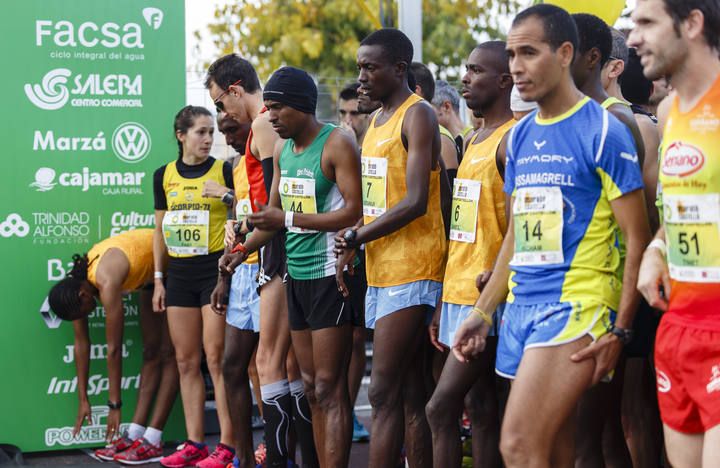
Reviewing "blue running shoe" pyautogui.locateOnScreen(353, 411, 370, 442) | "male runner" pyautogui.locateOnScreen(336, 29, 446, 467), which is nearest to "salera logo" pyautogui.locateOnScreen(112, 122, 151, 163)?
"blue running shoe" pyautogui.locateOnScreen(353, 411, 370, 442)

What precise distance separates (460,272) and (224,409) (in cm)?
265

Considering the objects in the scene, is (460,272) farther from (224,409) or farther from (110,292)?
(110,292)

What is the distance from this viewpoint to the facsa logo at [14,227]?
771cm

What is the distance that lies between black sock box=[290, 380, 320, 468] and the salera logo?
2591 mm

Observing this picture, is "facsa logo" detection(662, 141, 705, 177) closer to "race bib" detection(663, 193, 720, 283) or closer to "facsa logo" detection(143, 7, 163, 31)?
"race bib" detection(663, 193, 720, 283)

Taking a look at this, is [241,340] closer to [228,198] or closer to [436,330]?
[228,198]

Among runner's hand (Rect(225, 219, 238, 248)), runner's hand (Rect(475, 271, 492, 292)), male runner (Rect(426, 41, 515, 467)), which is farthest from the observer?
runner's hand (Rect(225, 219, 238, 248))

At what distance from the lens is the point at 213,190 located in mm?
7285

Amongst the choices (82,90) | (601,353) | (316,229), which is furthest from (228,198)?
(601,353)

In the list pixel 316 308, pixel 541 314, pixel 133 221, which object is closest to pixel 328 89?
pixel 133 221

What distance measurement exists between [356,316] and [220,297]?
4.47 ft

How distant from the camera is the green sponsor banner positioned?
7.69 meters

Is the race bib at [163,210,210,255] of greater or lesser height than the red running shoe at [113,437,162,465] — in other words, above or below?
above

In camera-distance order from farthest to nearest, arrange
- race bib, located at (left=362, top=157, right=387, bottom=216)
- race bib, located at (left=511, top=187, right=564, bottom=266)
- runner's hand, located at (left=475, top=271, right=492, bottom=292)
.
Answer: race bib, located at (left=362, top=157, right=387, bottom=216) → runner's hand, located at (left=475, top=271, right=492, bottom=292) → race bib, located at (left=511, top=187, right=564, bottom=266)
